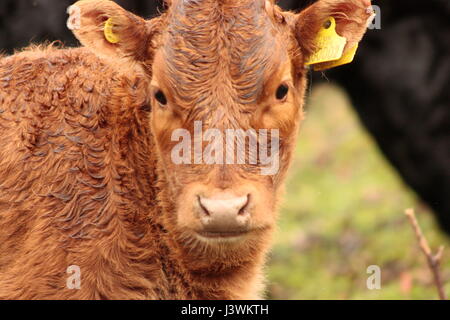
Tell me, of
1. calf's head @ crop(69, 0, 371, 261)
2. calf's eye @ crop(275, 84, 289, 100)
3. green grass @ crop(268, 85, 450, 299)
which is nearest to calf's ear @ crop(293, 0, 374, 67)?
calf's head @ crop(69, 0, 371, 261)

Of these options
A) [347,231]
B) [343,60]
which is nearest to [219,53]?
[343,60]

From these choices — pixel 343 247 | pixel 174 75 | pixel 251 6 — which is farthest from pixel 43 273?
pixel 343 247

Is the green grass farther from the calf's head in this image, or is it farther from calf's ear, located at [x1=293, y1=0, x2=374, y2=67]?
the calf's head

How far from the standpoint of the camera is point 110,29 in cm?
613

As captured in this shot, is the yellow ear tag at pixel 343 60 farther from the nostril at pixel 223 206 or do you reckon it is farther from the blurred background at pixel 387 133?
the blurred background at pixel 387 133

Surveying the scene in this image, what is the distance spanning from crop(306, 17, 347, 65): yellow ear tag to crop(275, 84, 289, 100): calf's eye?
54 centimetres

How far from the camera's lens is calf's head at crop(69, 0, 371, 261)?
5371 mm

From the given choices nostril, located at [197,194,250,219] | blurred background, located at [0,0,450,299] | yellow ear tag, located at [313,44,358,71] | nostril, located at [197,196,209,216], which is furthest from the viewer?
blurred background, located at [0,0,450,299]

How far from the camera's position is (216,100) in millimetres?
5559

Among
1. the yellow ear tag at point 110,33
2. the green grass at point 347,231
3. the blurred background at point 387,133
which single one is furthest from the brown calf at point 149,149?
the blurred background at point 387,133

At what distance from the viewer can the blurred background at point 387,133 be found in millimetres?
11102

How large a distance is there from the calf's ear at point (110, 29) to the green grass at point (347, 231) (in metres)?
3.62

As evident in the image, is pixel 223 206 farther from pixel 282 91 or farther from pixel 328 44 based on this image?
pixel 328 44

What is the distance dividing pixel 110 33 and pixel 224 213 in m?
1.81
